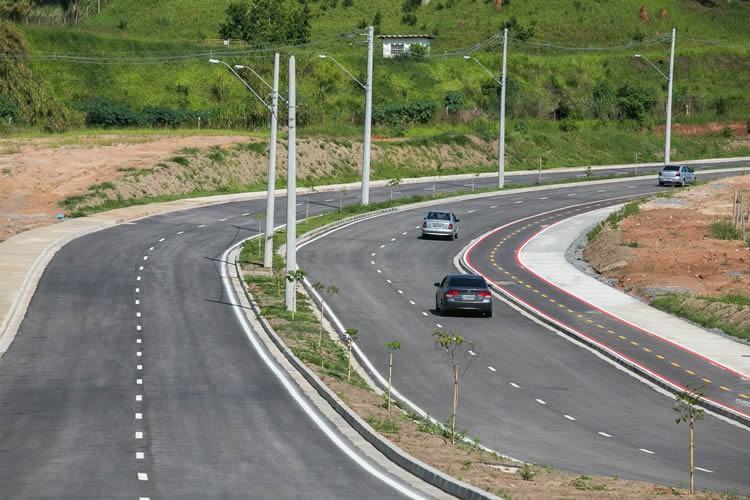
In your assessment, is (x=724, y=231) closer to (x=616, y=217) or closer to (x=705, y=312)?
(x=616, y=217)

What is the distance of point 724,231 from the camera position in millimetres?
71312

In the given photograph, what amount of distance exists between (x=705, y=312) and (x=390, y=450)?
28582 millimetres

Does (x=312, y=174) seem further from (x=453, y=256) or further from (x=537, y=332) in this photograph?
(x=537, y=332)

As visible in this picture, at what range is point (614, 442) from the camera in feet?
96.8

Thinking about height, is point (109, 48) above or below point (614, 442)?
above

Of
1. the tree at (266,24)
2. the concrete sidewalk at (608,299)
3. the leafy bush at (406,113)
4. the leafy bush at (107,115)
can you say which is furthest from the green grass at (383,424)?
the tree at (266,24)

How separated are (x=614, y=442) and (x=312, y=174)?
72150 mm

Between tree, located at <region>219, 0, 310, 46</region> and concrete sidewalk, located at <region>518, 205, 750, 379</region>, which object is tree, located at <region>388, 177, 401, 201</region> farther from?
tree, located at <region>219, 0, 310, 46</region>

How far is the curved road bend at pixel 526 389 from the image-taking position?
91.3 feet

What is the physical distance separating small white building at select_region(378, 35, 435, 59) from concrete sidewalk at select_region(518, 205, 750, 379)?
68869 mm

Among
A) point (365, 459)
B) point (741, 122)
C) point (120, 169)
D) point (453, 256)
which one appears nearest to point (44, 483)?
point (365, 459)

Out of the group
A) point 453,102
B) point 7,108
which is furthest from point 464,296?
point 453,102

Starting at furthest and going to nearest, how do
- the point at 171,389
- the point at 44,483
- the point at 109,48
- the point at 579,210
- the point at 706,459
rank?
the point at 109,48, the point at 579,210, the point at 171,389, the point at 706,459, the point at 44,483

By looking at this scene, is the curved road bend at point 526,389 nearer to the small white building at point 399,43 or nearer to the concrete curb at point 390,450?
the concrete curb at point 390,450
